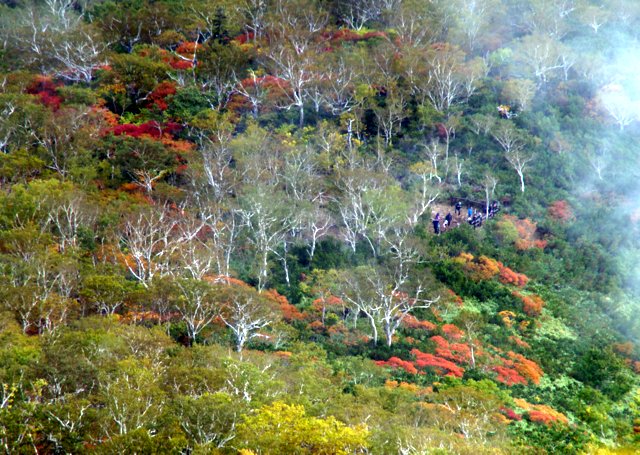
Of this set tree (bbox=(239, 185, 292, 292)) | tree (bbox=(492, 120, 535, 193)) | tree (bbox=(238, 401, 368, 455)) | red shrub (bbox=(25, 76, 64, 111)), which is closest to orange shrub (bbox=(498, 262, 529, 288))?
tree (bbox=(492, 120, 535, 193))

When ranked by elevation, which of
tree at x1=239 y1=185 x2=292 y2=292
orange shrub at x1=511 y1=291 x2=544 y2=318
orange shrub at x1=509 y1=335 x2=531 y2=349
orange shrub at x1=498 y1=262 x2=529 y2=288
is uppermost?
tree at x1=239 y1=185 x2=292 y2=292

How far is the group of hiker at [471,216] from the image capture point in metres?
61.1

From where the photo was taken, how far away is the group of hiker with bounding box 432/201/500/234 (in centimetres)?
6112

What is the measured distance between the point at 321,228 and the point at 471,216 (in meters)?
12.0

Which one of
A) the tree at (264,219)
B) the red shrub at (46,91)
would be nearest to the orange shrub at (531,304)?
the tree at (264,219)

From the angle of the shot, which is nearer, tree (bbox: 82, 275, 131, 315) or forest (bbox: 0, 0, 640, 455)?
forest (bbox: 0, 0, 640, 455)

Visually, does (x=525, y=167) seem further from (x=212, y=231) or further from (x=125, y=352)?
(x=125, y=352)

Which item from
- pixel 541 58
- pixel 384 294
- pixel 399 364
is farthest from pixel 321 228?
pixel 541 58

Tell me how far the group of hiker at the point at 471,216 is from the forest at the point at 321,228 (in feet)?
0.89

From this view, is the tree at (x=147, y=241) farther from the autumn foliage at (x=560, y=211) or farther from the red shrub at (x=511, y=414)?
the autumn foliage at (x=560, y=211)

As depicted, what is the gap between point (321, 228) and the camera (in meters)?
55.8

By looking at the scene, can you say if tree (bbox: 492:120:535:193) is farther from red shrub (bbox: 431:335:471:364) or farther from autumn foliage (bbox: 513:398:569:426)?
autumn foliage (bbox: 513:398:569:426)

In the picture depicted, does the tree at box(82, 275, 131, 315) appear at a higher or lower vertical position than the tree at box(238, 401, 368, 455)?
higher

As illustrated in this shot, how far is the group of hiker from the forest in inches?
→ 10.7
